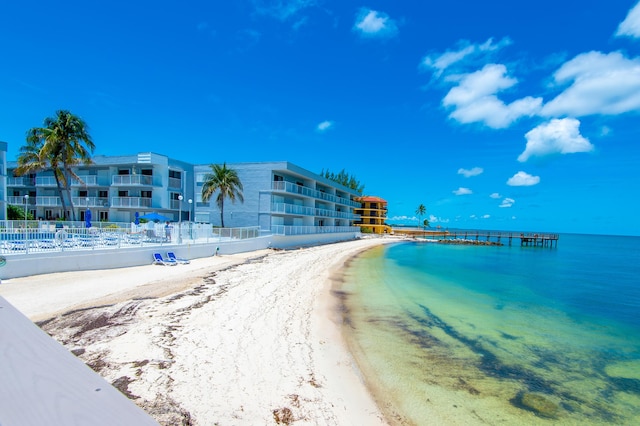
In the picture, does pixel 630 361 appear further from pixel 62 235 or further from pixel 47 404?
pixel 62 235

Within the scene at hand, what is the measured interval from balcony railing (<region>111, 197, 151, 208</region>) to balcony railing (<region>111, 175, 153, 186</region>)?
157 cm

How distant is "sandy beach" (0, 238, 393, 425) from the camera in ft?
20.7

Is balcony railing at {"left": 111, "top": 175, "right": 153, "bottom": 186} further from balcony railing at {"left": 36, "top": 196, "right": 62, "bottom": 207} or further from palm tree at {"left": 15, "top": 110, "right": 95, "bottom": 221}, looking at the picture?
balcony railing at {"left": 36, "top": 196, "right": 62, "bottom": 207}

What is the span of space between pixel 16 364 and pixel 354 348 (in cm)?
970

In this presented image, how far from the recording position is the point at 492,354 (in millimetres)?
10539

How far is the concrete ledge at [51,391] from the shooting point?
933mm

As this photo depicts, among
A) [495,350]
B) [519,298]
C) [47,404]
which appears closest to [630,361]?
[495,350]

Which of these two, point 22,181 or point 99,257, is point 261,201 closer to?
point 99,257

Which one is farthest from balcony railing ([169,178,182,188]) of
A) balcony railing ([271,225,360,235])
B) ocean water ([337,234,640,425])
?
ocean water ([337,234,640,425])

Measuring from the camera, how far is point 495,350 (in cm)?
1091

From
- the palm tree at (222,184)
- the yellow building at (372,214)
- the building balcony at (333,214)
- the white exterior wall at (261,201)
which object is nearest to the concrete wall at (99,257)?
the white exterior wall at (261,201)

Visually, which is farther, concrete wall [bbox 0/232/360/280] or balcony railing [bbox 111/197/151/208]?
balcony railing [bbox 111/197/151/208]

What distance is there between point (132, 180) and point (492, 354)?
35.2 m

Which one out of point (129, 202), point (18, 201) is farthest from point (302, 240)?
point (18, 201)
